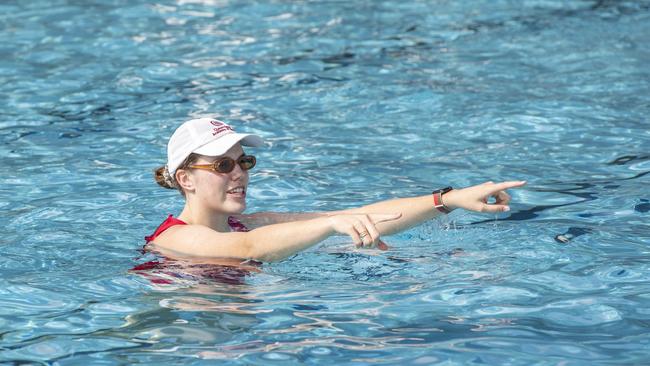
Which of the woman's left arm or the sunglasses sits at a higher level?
the sunglasses

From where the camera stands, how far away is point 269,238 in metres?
4.96

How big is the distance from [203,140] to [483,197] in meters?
1.28

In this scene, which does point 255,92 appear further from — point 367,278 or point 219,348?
point 219,348

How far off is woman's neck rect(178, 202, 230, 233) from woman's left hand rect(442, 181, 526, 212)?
1.10 m

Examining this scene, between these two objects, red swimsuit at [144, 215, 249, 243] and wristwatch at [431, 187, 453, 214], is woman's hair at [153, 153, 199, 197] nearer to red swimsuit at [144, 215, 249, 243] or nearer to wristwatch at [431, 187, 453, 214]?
red swimsuit at [144, 215, 249, 243]

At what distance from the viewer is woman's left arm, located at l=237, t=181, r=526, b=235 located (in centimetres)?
506

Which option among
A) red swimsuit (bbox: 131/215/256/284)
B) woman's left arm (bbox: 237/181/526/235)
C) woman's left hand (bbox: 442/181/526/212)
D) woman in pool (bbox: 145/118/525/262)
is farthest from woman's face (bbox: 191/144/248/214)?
woman's left hand (bbox: 442/181/526/212)

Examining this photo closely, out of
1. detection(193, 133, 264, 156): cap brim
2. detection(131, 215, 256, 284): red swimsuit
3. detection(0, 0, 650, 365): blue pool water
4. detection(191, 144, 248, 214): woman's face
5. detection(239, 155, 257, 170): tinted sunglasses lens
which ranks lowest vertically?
detection(0, 0, 650, 365): blue pool water

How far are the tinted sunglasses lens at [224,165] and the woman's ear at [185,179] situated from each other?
17 centimetres

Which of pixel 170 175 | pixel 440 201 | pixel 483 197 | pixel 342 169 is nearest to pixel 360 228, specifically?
pixel 483 197

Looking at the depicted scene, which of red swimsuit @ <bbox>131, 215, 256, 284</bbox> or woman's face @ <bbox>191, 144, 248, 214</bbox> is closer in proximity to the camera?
red swimsuit @ <bbox>131, 215, 256, 284</bbox>

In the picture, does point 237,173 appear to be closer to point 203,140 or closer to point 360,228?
point 203,140

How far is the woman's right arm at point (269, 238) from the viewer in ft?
14.9

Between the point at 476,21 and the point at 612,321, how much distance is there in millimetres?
8142
